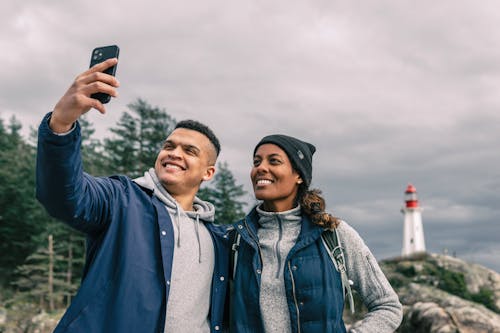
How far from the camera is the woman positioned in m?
3.93

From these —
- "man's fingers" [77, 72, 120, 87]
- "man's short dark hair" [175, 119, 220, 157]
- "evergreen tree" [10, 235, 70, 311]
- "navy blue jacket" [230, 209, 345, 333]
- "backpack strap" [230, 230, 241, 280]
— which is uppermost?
"evergreen tree" [10, 235, 70, 311]

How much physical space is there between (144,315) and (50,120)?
1.52 metres

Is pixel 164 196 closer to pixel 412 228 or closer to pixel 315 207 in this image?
pixel 315 207

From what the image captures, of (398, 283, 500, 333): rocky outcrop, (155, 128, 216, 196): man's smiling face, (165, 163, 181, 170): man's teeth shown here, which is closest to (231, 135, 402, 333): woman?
(155, 128, 216, 196): man's smiling face

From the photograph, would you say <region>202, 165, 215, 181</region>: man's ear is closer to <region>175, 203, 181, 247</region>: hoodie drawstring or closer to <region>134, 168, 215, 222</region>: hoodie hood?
<region>134, 168, 215, 222</region>: hoodie hood

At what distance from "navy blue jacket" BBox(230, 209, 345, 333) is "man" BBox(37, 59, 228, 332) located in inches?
7.8

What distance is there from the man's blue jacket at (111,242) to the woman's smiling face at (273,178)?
0.84 metres

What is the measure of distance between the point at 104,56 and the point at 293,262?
209 cm

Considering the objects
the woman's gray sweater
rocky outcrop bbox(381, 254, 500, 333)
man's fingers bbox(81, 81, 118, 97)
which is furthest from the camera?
rocky outcrop bbox(381, 254, 500, 333)

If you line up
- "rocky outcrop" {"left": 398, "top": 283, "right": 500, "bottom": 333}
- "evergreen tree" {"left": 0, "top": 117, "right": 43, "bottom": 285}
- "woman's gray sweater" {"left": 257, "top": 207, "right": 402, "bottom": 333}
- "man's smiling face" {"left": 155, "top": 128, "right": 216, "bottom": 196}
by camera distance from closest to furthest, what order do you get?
"woman's gray sweater" {"left": 257, "top": 207, "right": 402, "bottom": 333} → "man's smiling face" {"left": 155, "top": 128, "right": 216, "bottom": 196} → "rocky outcrop" {"left": 398, "top": 283, "right": 500, "bottom": 333} → "evergreen tree" {"left": 0, "top": 117, "right": 43, "bottom": 285}

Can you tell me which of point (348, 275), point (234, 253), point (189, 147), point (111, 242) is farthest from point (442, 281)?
point (111, 242)

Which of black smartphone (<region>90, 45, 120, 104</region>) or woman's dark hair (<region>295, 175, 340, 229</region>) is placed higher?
black smartphone (<region>90, 45, 120, 104</region>)

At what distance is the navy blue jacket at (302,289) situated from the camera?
3867 mm

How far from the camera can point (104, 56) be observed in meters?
3.16
